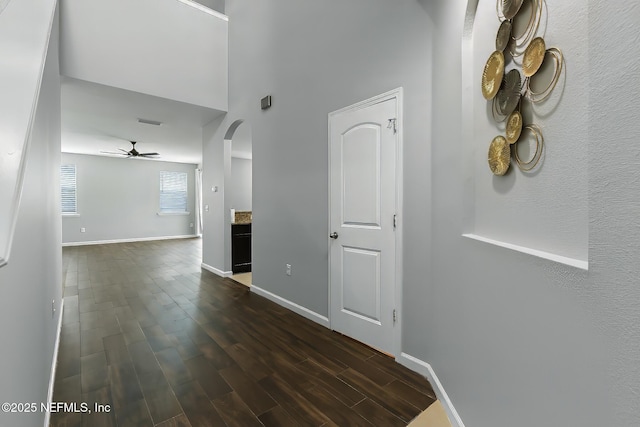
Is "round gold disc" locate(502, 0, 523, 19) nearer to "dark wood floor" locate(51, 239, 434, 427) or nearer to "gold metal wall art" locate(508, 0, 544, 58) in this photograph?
"gold metal wall art" locate(508, 0, 544, 58)

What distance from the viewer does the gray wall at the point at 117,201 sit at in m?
7.96

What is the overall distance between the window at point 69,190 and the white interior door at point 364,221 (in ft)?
28.9

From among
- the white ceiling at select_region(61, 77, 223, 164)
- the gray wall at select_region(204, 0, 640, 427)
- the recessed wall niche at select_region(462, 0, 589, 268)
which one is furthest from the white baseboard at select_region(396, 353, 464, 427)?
the white ceiling at select_region(61, 77, 223, 164)

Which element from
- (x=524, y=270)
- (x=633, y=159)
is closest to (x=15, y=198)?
(x=633, y=159)

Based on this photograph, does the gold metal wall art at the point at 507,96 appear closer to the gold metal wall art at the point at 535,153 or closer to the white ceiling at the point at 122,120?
the gold metal wall art at the point at 535,153

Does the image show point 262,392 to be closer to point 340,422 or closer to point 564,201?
point 340,422

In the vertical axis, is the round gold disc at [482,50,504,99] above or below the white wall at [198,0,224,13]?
below

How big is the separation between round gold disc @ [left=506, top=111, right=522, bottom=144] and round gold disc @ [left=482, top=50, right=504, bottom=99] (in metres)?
0.19

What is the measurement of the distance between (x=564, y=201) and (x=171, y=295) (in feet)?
13.5

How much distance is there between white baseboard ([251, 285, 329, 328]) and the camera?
9.25ft

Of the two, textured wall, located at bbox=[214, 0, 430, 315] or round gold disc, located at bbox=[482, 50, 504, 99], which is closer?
round gold disc, located at bbox=[482, 50, 504, 99]

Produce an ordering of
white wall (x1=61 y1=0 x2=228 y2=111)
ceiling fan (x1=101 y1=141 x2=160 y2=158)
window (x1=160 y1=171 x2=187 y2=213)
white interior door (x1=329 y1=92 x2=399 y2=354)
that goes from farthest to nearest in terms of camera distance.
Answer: window (x1=160 y1=171 x2=187 y2=213) < ceiling fan (x1=101 y1=141 x2=160 y2=158) < white wall (x1=61 y1=0 x2=228 y2=111) < white interior door (x1=329 y1=92 x2=399 y2=354)

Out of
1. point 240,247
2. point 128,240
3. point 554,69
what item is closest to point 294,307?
point 240,247

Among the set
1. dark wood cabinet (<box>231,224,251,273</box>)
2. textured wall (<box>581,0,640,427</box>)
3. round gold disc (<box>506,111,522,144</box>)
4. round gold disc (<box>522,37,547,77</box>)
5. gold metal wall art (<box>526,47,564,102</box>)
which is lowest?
dark wood cabinet (<box>231,224,251,273</box>)
